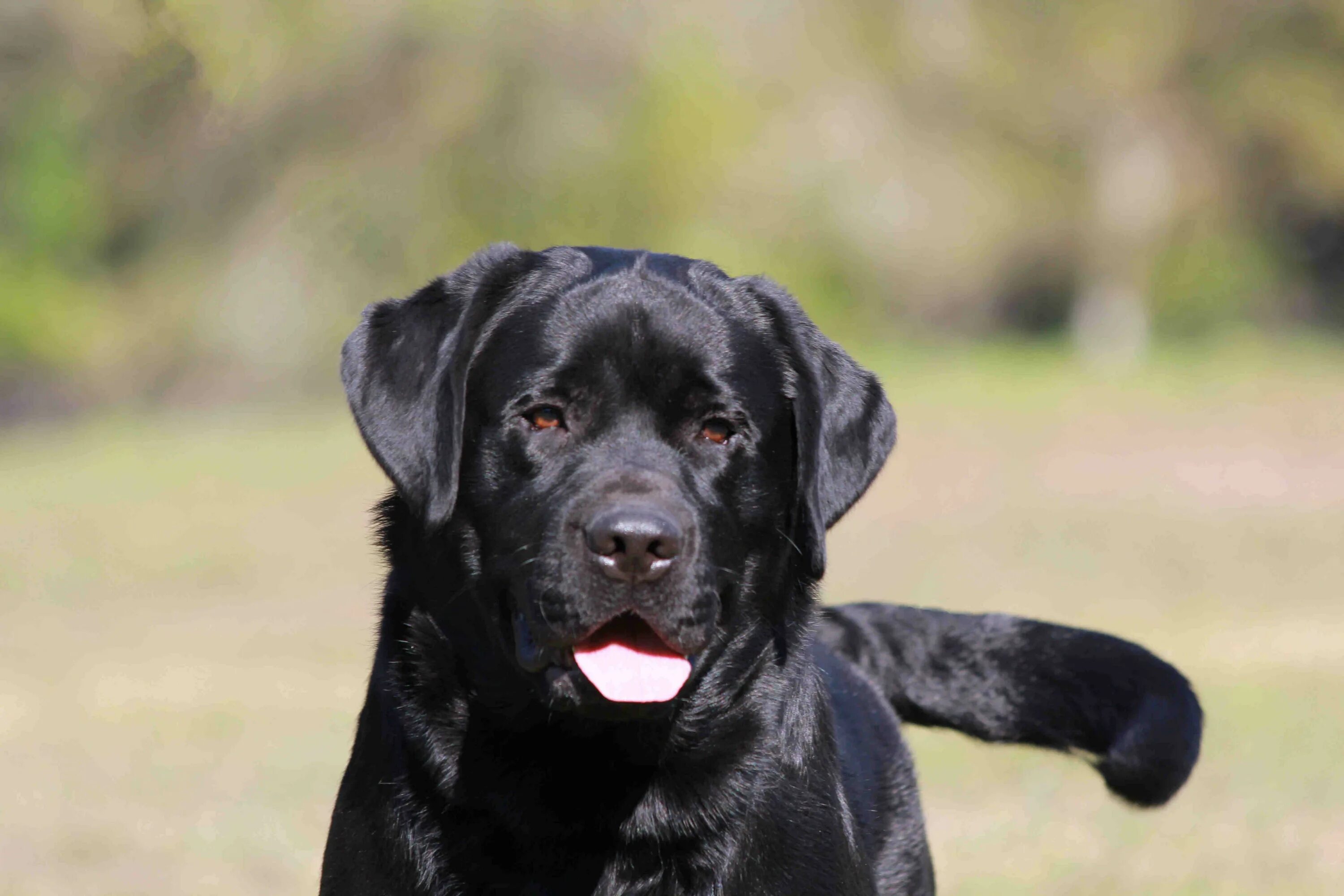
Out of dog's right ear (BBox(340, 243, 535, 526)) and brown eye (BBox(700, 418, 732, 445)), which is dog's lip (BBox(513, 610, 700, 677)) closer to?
dog's right ear (BBox(340, 243, 535, 526))

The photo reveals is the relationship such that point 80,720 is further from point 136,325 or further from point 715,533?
point 136,325

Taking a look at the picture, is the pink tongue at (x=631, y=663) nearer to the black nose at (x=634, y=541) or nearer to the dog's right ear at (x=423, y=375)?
the black nose at (x=634, y=541)

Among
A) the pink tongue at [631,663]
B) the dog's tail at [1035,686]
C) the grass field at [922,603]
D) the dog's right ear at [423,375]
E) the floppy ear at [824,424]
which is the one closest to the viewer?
the pink tongue at [631,663]

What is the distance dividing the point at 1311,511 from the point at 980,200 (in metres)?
17.0

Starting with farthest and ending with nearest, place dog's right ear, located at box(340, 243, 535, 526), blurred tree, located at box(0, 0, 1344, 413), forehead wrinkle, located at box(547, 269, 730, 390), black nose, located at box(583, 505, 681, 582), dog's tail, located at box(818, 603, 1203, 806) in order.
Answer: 1. blurred tree, located at box(0, 0, 1344, 413)
2. dog's tail, located at box(818, 603, 1203, 806)
3. forehead wrinkle, located at box(547, 269, 730, 390)
4. dog's right ear, located at box(340, 243, 535, 526)
5. black nose, located at box(583, 505, 681, 582)

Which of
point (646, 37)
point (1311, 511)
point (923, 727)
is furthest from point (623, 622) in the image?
point (646, 37)

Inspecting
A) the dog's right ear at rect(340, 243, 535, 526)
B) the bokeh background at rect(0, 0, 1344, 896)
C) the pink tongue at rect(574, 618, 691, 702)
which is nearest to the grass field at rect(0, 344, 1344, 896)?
the bokeh background at rect(0, 0, 1344, 896)

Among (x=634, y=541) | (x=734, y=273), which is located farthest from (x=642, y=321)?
(x=734, y=273)

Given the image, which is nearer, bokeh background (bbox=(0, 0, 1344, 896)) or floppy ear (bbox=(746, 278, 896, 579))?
floppy ear (bbox=(746, 278, 896, 579))

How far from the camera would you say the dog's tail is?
172 inches

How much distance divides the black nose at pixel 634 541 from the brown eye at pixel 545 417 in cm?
39

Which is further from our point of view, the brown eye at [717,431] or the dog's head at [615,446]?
the brown eye at [717,431]

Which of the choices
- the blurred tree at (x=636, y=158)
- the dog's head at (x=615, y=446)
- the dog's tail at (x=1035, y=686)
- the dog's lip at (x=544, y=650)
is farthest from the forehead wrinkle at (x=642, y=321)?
the blurred tree at (x=636, y=158)

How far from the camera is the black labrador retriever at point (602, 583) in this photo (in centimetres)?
345
